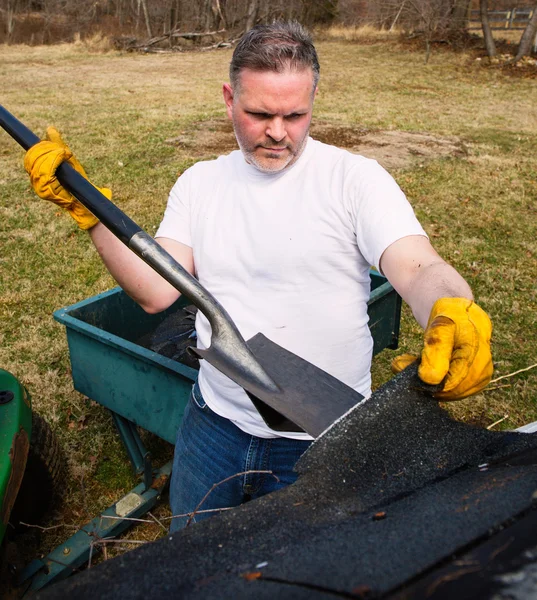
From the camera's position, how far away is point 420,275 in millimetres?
1585

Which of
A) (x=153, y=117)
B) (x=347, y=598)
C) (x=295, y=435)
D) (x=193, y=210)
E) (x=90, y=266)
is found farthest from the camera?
(x=153, y=117)

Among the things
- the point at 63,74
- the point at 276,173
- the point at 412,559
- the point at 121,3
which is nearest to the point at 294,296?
the point at 276,173

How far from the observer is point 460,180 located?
725 cm

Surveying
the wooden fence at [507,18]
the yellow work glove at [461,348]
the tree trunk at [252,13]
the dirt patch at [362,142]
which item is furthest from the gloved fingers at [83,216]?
the wooden fence at [507,18]

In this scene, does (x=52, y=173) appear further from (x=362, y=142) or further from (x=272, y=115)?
(x=362, y=142)

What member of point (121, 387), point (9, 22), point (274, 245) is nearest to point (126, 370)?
point (121, 387)

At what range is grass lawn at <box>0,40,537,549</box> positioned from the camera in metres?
3.44

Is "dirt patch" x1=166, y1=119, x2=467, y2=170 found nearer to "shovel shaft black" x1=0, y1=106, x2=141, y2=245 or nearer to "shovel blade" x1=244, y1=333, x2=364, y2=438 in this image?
"shovel shaft black" x1=0, y1=106, x2=141, y2=245

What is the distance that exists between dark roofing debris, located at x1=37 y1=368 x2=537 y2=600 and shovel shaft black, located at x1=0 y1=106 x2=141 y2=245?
975 millimetres

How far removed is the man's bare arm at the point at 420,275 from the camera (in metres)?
1.51

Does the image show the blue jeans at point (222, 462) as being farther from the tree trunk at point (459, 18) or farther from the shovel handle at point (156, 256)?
the tree trunk at point (459, 18)

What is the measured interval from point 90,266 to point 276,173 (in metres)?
3.37

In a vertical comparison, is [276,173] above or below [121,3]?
below

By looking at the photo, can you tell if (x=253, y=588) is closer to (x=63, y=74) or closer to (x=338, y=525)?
(x=338, y=525)
